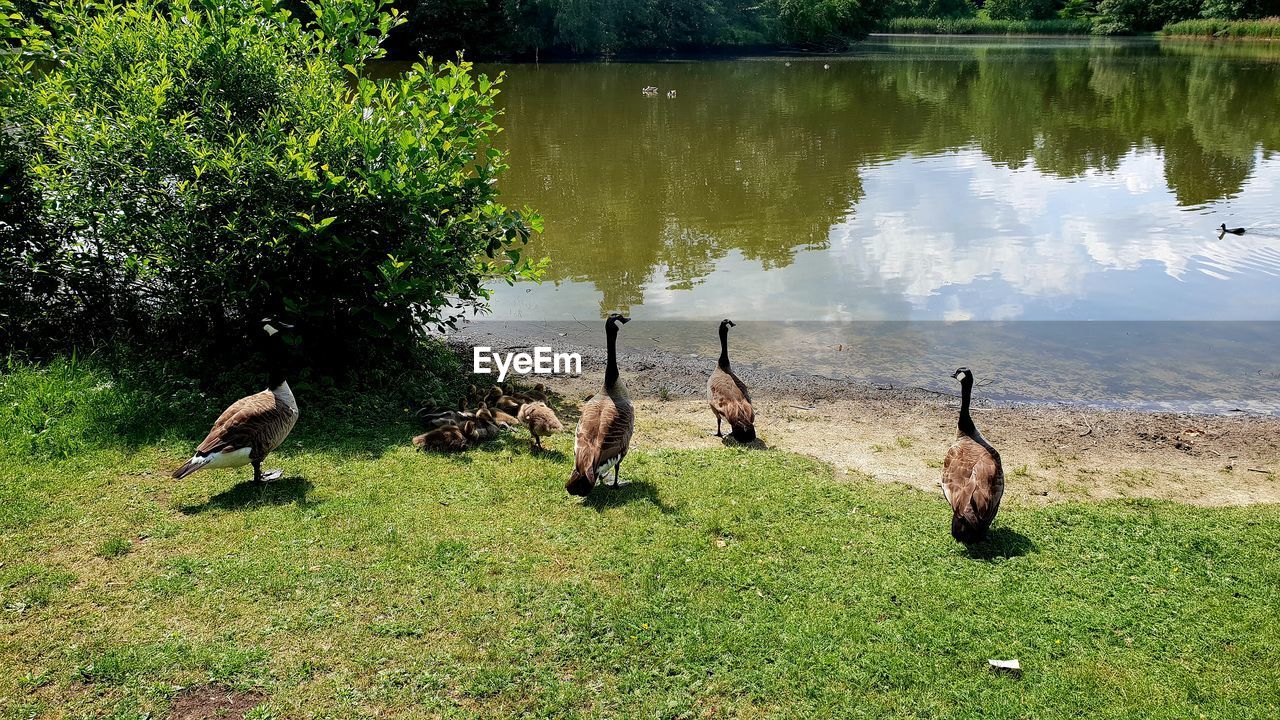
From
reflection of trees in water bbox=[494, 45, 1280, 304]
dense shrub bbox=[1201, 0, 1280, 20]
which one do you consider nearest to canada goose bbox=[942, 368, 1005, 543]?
reflection of trees in water bbox=[494, 45, 1280, 304]

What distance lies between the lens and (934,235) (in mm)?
22500

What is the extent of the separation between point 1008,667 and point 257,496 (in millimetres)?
6941

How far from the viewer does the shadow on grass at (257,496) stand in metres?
8.07

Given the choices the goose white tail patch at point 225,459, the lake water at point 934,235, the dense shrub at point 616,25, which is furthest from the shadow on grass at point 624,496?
the dense shrub at point 616,25

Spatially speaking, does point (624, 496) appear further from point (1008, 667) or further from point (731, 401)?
point (1008, 667)

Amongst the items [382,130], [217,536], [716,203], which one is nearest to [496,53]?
[716,203]

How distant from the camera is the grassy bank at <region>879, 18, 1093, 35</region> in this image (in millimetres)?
116375

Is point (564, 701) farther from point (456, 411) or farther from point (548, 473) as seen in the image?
point (456, 411)

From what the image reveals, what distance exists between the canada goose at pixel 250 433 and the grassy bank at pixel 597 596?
0.41 meters

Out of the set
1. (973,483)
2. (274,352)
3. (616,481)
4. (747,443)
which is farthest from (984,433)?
(274,352)

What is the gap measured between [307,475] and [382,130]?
14.9 feet

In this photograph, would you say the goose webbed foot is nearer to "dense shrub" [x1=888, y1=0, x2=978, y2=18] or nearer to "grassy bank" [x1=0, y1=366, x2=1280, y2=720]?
"grassy bank" [x1=0, y1=366, x2=1280, y2=720]

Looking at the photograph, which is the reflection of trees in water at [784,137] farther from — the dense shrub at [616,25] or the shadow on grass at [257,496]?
the shadow on grass at [257,496]

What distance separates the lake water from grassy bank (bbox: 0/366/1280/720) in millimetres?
6516
